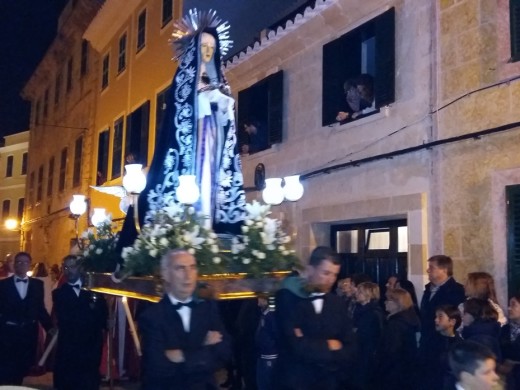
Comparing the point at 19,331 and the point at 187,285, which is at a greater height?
the point at 187,285

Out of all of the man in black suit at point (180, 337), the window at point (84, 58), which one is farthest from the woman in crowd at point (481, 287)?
the window at point (84, 58)

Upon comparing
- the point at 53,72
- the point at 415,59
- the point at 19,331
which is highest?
the point at 53,72

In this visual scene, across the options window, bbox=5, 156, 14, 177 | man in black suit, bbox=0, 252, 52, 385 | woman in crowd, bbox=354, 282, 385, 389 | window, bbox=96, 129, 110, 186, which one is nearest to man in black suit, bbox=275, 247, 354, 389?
woman in crowd, bbox=354, 282, 385, 389

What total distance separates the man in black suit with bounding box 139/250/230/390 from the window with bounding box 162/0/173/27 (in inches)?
458

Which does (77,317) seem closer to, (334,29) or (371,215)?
(371,215)

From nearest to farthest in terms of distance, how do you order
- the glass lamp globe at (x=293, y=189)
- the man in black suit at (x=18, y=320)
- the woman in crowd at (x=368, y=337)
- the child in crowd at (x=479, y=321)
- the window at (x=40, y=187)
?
the child in crowd at (x=479, y=321) < the woman in crowd at (x=368, y=337) < the man in black suit at (x=18, y=320) < the glass lamp globe at (x=293, y=189) < the window at (x=40, y=187)

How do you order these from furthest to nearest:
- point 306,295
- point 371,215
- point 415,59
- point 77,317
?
point 371,215 → point 415,59 → point 77,317 → point 306,295

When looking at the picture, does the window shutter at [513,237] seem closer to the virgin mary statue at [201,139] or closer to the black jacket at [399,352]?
the black jacket at [399,352]

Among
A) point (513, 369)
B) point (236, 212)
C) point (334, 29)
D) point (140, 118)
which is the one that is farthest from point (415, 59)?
point (140, 118)

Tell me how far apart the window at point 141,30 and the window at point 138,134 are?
1.76 metres

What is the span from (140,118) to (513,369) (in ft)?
41.8

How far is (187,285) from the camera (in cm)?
383

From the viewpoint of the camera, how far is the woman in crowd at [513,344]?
15.2ft

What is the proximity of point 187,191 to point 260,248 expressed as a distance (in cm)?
78
